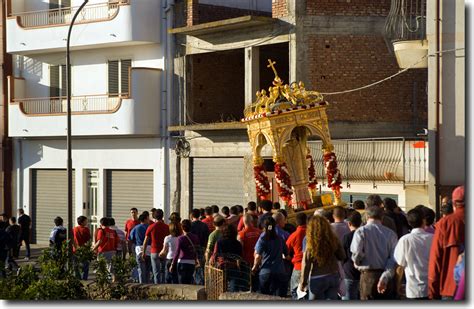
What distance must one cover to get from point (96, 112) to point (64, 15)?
3.91 meters

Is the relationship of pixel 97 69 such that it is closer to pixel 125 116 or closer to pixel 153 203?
pixel 125 116

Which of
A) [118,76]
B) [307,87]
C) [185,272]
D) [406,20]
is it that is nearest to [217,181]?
[307,87]

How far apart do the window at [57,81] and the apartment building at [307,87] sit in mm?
5380

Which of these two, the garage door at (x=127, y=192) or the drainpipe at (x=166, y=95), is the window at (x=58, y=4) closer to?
the drainpipe at (x=166, y=95)

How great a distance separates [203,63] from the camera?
31.3 meters

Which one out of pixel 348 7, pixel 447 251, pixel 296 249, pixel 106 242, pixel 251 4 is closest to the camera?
pixel 447 251

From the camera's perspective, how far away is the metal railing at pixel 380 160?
23781 mm

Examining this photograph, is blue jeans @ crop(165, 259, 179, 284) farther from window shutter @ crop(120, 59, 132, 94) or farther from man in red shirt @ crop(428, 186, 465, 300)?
window shutter @ crop(120, 59, 132, 94)

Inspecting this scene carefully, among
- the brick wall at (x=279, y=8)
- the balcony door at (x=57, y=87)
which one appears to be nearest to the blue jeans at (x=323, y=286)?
the brick wall at (x=279, y=8)

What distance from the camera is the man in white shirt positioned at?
11.5 meters

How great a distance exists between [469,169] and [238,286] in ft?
12.3

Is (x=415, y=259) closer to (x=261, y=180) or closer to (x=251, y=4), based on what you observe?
(x=261, y=180)

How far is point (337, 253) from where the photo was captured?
11977 millimetres

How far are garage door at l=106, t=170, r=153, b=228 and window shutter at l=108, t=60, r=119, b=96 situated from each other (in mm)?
2594
